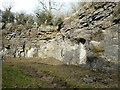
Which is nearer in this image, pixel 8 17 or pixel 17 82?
pixel 17 82

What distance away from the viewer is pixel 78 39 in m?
23.5

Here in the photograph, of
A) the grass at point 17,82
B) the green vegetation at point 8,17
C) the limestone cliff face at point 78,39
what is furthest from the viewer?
the green vegetation at point 8,17

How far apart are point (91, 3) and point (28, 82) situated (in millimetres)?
13778

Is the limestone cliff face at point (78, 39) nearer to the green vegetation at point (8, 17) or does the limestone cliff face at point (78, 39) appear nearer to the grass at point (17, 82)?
the green vegetation at point (8, 17)

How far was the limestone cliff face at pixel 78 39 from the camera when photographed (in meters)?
19.3

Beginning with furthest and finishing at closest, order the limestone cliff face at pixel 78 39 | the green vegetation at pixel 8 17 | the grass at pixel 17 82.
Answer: the green vegetation at pixel 8 17 → the limestone cliff face at pixel 78 39 → the grass at pixel 17 82

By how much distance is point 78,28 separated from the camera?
24.0 m

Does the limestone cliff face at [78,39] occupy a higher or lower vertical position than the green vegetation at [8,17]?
lower

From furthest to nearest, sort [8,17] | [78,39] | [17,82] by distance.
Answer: [8,17], [78,39], [17,82]

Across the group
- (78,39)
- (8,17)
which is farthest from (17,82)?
(8,17)

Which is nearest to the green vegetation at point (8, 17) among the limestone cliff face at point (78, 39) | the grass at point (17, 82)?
the limestone cliff face at point (78, 39)

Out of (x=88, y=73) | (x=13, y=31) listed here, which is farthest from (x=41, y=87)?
(x=13, y=31)

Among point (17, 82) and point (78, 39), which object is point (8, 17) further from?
point (17, 82)

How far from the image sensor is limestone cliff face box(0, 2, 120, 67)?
19266 millimetres
